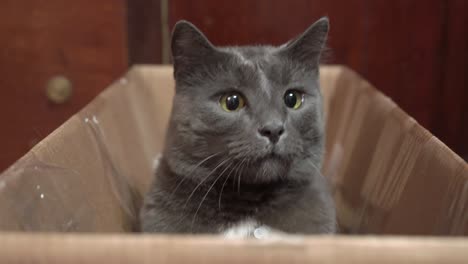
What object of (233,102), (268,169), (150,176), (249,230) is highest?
(233,102)

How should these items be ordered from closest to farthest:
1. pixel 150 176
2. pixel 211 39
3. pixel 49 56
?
pixel 150 176 → pixel 49 56 → pixel 211 39

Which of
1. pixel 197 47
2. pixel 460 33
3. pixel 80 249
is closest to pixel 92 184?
pixel 197 47

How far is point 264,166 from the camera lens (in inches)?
38.1

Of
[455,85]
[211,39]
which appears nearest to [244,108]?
[211,39]

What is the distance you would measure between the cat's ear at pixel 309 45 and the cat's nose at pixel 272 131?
0.20m

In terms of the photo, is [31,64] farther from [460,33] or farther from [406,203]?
[460,33]

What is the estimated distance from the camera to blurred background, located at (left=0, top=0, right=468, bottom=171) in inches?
64.6

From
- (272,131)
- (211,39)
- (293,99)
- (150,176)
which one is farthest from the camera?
(211,39)

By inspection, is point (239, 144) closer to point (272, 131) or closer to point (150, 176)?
point (272, 131)

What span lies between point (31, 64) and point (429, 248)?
1382 millimetres

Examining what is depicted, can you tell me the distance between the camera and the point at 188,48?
3.34ft

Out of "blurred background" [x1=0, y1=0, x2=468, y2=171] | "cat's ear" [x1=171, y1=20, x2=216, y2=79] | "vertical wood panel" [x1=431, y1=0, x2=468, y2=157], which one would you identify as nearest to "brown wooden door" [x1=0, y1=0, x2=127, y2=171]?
"blurred background" [x1=0, y1=0, x2=468, y2=171]

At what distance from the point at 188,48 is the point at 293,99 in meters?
0.21

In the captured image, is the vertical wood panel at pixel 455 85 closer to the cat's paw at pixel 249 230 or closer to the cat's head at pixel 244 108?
the cat's head at pixel 244 108
